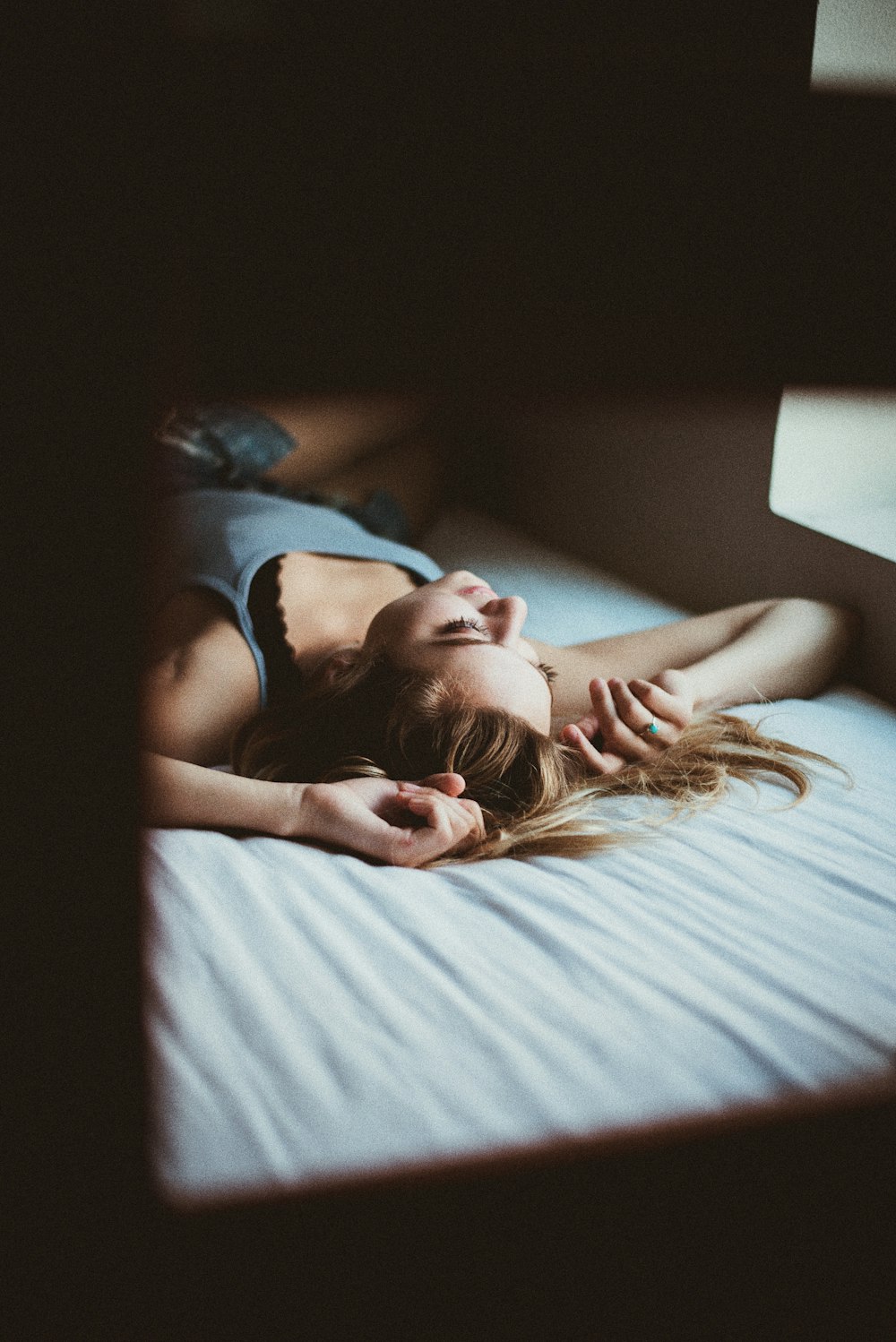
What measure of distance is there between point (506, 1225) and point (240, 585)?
0.83 meters

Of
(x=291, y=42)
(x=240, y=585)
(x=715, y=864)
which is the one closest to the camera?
(x=291, y=42)

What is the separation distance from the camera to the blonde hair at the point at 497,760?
2.65 ft

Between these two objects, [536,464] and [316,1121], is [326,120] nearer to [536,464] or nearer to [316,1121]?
[316,1121]

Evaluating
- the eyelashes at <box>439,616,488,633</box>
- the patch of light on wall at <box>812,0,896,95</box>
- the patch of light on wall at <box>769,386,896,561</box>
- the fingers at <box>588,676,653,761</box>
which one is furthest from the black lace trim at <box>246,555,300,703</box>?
the patch of light on wall at <box>812,0,896,95</box>

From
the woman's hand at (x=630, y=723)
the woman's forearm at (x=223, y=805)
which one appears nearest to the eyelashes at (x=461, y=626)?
the woman's hand at (x=630, y=723)

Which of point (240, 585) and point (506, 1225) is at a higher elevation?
point (240, 585)

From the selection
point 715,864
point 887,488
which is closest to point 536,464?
point 887,488

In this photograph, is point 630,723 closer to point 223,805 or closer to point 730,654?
point 730,654

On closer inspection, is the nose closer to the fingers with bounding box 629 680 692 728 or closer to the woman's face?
the woman's face

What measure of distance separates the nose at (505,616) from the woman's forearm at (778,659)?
0.24 metres

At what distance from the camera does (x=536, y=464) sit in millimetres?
1886

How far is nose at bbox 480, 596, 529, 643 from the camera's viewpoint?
0.92 m

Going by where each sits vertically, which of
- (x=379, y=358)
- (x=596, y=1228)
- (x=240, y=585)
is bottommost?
(x=596, y=1228)

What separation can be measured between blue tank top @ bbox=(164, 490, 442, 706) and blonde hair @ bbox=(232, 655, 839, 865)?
0.17 m
